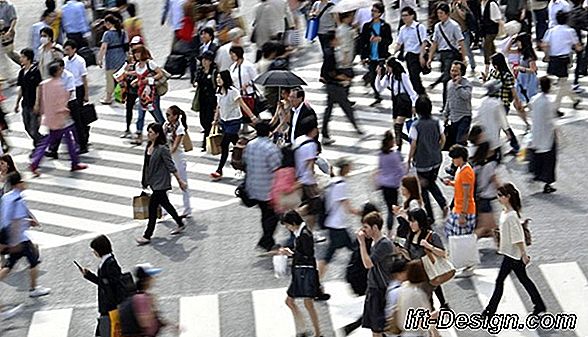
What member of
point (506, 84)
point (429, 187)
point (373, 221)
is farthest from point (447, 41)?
point (373, 221)

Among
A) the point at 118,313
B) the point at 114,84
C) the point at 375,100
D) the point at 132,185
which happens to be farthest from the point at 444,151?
the point at 118,313

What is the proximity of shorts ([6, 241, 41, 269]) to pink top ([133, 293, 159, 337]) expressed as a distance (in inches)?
154

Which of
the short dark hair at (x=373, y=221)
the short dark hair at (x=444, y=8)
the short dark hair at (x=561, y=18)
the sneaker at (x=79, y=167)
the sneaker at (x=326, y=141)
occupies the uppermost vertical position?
the short dark hair at (x=373, y=221)

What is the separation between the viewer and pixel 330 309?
15234mm

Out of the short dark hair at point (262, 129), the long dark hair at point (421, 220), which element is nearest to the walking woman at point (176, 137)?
the short dark hair at point (262, 129)

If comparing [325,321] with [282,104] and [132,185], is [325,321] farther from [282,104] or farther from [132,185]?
[132,185]

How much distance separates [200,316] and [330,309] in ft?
4.92

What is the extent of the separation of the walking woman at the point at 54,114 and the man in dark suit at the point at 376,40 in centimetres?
540

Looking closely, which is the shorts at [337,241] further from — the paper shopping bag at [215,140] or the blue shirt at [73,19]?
the blue shirt at [73,19]

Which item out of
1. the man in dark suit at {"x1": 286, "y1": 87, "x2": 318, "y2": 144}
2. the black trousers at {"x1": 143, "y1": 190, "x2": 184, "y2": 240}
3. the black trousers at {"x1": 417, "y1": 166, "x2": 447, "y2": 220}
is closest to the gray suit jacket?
the black trousers at {"x1": 143, "y1": 190, "x2": 184, "y2": 240}

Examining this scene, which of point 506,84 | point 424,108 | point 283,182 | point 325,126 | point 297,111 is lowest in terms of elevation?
point 325,126

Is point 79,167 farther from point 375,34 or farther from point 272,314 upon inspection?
point 272,314

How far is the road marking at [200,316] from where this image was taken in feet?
48.9

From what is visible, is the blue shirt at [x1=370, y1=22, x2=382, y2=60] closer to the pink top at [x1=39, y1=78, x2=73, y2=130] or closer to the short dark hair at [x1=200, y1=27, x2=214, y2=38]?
the short dark hair at [x1=200, y1=27, x2=214, y2=38]
